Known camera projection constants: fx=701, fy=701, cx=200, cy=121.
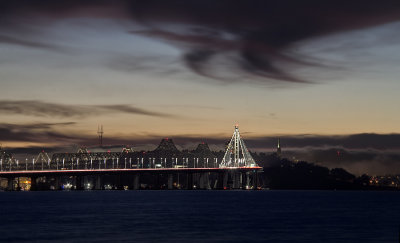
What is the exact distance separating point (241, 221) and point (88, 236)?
2437cm

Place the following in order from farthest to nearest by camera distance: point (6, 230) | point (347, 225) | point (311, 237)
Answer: point (347, 225) < point (6, 230) < point (311, 237)

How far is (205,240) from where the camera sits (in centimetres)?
5738

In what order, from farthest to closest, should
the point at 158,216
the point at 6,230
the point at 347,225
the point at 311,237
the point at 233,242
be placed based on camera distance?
the point at 158,216, the point at 347,225, the point at 6,230, the point at 311,237, the point at 233,242

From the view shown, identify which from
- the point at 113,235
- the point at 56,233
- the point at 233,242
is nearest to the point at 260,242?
the point at 233,242

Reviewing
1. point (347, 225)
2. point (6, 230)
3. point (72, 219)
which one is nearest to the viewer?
point (6, 230)

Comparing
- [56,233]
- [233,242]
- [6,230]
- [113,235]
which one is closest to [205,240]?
[233,242]

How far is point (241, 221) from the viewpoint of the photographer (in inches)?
3118

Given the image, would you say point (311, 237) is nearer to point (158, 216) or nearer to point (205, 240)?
point (205, 240)

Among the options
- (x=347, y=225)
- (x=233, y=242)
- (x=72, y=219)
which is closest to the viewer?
(x=233, y=242)

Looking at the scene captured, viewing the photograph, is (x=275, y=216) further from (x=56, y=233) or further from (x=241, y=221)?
(x=56, y=233)

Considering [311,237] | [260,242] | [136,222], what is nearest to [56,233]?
[136,222]

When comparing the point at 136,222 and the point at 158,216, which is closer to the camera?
the point at 136,222

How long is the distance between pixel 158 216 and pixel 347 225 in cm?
2436

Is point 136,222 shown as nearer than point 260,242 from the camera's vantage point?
No
